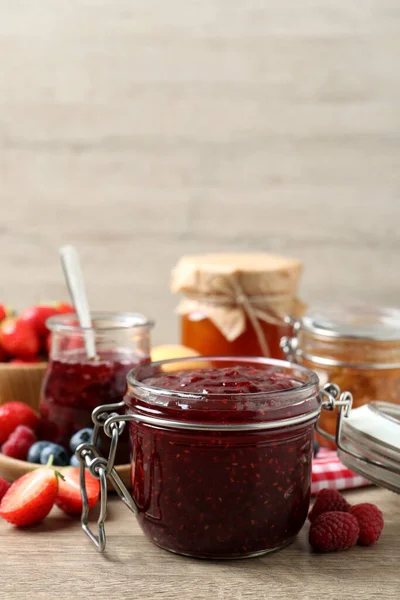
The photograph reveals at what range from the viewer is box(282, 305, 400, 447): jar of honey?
1.39 meters

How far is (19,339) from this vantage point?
1.58 metres

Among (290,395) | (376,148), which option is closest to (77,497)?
(290,395)

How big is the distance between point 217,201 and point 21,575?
1.63 meters

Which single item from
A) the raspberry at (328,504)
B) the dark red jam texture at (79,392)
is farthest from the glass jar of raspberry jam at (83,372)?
the raspberry at (328,504)

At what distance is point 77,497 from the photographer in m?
1.13

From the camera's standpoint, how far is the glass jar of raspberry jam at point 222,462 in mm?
949

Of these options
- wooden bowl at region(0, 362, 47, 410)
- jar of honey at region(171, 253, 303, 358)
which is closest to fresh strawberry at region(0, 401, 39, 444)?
wooden bowl at region(0, 362, 47, 410)

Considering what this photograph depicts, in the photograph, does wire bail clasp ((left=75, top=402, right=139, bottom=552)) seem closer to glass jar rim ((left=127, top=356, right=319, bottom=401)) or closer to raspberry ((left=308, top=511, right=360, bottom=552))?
glass jar rim ((left=127, top=356, right=319, bottom=401))

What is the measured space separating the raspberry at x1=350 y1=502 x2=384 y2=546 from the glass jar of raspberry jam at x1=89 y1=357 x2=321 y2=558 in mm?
79

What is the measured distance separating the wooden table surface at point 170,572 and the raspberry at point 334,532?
13 millimetres

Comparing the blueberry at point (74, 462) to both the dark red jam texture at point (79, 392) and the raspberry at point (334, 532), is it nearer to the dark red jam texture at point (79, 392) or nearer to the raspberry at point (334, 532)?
the dark red jam texture at point (79, 392)

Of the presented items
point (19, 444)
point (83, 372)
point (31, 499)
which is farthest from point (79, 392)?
point (31, 499)

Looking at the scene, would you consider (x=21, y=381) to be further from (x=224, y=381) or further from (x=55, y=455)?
(x=224, y=381)

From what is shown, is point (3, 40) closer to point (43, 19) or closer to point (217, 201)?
point (43, 19)
